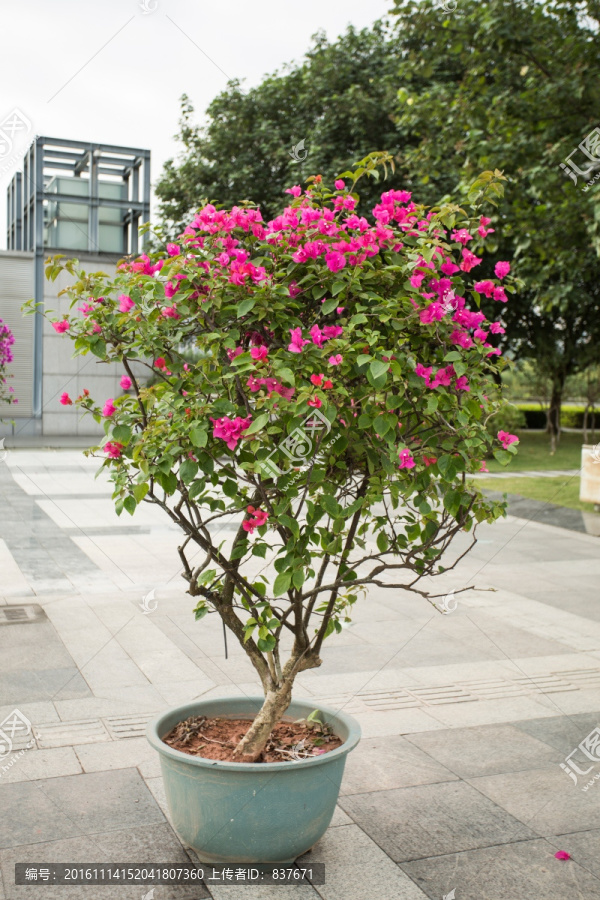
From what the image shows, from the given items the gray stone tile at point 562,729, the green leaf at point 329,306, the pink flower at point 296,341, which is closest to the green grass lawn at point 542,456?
the gray stone tile at point 562,729

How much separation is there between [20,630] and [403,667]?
2.75m

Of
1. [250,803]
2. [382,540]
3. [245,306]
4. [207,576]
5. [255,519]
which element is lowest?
[250,803]

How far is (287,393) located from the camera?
2848mm

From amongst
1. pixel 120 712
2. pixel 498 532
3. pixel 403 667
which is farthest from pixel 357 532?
pixel 498 532

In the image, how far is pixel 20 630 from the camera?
624 centimetres

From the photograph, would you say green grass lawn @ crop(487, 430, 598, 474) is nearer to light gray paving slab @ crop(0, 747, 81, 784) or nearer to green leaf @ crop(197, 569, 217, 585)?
light gray paving slab @ crop(0, 747, 81, 784)

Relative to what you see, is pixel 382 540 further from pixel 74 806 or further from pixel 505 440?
pixel 74 806

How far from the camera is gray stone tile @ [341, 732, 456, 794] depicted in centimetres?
396

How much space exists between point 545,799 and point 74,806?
2.04 metres

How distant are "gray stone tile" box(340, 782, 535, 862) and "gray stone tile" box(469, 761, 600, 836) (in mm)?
66

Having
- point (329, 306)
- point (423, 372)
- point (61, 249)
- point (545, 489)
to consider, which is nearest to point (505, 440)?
point (423, 372)

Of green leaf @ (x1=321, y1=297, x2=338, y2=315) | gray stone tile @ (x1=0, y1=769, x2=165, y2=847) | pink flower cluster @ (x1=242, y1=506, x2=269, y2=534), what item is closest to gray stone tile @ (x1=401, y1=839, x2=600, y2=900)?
gray stone tile @ (x1=0, y1=769, x2=165, y2=847)

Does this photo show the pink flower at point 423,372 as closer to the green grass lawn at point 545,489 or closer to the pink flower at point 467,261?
the pink flower at point 467,261

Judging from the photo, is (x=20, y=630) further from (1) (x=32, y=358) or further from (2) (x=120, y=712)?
(1) (x=32, y=358)
